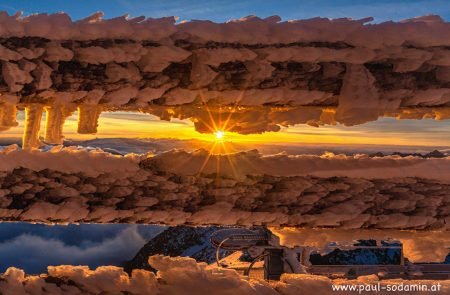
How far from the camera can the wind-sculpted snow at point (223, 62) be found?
1250mm

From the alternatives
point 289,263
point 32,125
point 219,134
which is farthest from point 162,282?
point 289,263

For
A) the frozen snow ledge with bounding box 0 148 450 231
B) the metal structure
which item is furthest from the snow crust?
the metal structure

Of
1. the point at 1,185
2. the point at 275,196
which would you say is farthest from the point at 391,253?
the point at 1,185

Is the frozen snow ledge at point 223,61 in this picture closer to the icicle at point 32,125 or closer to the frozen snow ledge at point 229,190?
the icicle at point 32,125

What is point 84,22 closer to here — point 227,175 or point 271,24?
point 271,24

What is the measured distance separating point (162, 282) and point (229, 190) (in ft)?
1.39

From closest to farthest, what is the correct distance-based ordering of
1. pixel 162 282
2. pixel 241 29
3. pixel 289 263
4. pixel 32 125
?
pixel 241 29 → pixel 32 125 → pixel 162 282 → pixel 289 263

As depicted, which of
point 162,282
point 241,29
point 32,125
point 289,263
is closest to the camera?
point 241,29

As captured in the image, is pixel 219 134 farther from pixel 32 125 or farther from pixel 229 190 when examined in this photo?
pixel 32 125

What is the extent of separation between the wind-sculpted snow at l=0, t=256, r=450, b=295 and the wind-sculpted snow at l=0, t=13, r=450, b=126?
1.99 feet

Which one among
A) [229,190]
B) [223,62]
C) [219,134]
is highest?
[223,62]

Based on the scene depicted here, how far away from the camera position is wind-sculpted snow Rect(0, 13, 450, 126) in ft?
4.10

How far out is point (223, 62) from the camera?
4.24 feet

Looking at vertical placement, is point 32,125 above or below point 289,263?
above
